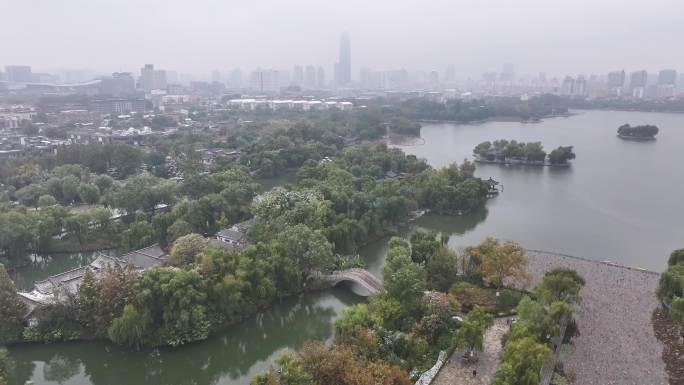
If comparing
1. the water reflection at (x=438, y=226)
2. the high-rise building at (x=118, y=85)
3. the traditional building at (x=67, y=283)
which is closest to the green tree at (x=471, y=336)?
the water reflection at (x=438, y=226)

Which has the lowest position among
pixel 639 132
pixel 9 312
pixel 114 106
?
pixel 9 312

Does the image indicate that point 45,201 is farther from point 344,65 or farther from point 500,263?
point 344,65

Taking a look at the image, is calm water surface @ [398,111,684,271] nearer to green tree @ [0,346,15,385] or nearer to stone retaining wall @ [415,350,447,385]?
stone retaining wall @ [415,350,447,385]

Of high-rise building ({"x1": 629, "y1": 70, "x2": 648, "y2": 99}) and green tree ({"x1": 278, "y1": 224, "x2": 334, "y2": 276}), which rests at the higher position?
high-rise building ({"x1": 629, "y1": 70, "x2": 648, "y2": 99})

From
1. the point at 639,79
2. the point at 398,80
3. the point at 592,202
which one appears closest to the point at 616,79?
the point at 639,79

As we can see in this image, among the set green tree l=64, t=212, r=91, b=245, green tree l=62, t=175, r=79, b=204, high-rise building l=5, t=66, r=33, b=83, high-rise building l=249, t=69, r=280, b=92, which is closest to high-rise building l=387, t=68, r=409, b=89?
high-rise building l=249, t=69, r=280, b=92

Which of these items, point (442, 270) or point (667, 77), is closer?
point (442, 270)

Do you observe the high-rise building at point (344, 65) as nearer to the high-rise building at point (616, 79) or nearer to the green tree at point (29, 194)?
the high-rise building at point (616, 79)
